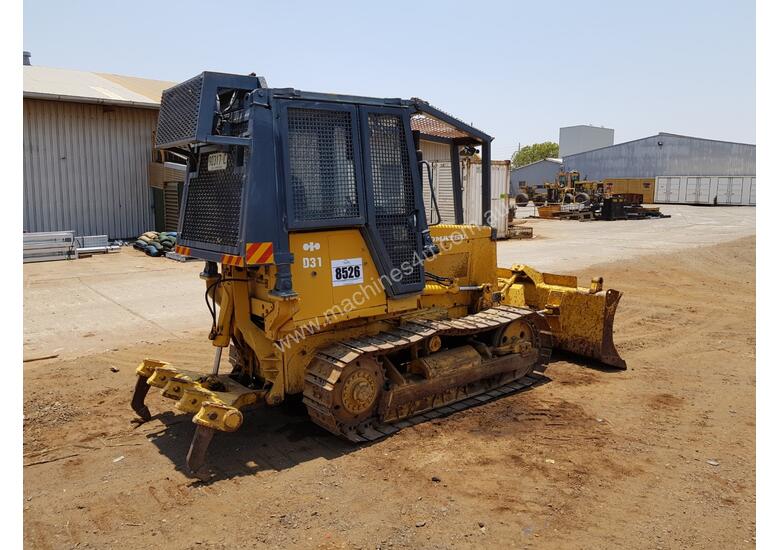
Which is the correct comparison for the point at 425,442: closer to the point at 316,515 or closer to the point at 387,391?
the point at 387,391

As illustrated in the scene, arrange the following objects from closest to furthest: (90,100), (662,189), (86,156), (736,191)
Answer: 1. (90,100)
2. (86,156)
3. (736,191)
4. (662,189)

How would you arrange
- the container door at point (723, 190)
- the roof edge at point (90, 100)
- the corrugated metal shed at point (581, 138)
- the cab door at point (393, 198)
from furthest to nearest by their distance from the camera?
the corrugated metal shed at point (581, 138) → the container door at point (723, 190) → the roof edge at point (90, 100) → the cab door at point (393, 198)

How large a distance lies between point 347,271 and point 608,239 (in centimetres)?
2147

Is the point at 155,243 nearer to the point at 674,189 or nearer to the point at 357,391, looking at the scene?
the point at 357,391

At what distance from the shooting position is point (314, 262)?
5469mm

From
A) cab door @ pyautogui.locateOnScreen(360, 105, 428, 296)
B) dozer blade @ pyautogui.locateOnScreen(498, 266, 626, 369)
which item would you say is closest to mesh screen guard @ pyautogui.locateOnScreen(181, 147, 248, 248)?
cab door @ pyautogui.locateOnScreen(360, 105, 428, 296)

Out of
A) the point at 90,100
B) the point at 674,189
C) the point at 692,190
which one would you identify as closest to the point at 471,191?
the point at 90,100

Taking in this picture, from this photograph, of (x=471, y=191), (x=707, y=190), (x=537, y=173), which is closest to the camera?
(x=471, y=191)

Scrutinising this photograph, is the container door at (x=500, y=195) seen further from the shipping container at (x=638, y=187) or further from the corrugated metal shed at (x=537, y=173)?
the corrugated metal shed at (x=537, y=173)

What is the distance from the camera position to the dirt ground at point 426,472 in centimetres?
411

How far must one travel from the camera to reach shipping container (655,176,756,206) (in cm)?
4950

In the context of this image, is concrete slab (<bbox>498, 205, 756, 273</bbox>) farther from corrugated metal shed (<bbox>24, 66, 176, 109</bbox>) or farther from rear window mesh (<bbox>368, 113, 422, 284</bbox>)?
corrugated metal shed (<bbox>24, 66, 176, 109</bbox>)

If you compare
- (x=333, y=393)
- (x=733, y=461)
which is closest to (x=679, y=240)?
Answer: (x=733, y=461)

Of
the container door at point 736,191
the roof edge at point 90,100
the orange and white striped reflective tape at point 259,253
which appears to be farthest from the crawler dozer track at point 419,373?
the container door at point 736,191
